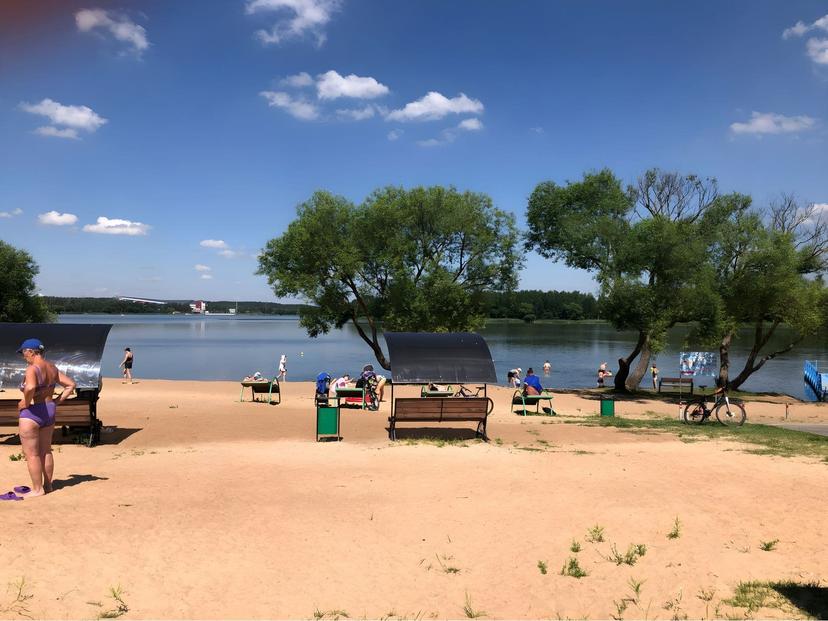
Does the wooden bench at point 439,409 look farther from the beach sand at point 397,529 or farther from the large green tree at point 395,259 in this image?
the large green tree at point 395,259

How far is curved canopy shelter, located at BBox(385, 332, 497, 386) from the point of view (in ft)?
47.7

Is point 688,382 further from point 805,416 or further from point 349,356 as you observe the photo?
point 349,356

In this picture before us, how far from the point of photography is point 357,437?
46.0ft

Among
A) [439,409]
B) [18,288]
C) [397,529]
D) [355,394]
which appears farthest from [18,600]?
[18,288]

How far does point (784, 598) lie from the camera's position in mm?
5312

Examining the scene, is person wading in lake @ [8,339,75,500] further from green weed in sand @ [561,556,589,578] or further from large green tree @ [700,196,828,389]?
large green tree @ [700,196,828,389]

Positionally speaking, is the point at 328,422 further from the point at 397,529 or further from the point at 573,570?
the point at 573,570

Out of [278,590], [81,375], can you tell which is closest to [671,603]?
[278,590]

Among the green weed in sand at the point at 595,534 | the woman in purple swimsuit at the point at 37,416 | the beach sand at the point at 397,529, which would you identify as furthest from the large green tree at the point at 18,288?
the green weed in sand at the point at 595,534

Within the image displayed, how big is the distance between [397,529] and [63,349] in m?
9.59

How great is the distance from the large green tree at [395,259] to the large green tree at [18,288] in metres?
21.8

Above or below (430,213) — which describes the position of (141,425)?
below

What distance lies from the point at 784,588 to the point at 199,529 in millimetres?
5819

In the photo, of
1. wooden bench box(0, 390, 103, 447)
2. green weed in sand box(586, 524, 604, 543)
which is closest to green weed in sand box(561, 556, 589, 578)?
green weed in sand box(586, 524, 604, 543)
